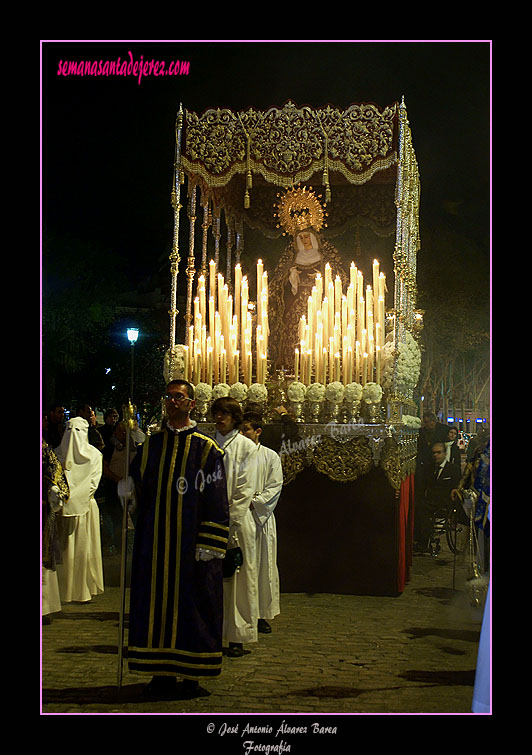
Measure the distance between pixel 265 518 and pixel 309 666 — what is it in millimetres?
1477

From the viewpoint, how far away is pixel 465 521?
9.73 meters

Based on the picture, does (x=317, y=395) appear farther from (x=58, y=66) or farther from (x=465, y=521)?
(x=58, y=66)

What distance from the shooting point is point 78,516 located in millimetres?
8250

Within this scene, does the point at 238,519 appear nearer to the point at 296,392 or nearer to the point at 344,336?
the point at 296,392

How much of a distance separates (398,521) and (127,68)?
5.14 m

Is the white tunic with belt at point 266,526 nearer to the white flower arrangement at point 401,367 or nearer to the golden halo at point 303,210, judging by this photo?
the white flower arrangement at point 401,367

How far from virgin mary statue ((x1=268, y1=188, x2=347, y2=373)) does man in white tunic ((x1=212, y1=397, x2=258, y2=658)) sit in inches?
188

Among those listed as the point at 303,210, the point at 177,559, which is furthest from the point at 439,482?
the point at 177,559

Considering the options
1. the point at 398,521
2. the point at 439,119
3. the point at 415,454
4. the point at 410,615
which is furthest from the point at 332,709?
the point at 415,454

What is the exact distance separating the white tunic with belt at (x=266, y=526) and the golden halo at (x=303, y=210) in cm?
479

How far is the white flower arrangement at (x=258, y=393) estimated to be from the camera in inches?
380

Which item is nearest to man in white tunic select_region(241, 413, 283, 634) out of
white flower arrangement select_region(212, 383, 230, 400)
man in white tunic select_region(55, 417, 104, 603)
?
man in white tunic select_region(55, 417, 104, 603)

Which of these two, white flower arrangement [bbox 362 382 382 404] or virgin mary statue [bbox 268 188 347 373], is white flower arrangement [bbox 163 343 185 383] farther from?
white flower arrangement [bbox 362 382 382 404]

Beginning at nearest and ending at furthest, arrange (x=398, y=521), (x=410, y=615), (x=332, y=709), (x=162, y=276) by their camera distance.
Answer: (x=332, y=709) → (x=410, y=615) → (x=398, y=521) → (x=162, y=276)
